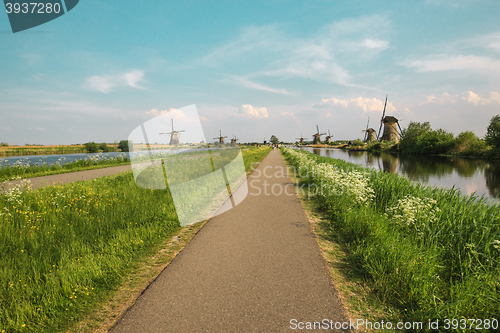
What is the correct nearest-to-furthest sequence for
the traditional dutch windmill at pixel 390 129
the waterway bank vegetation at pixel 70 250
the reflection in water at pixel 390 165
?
the waterway bank vegetation at pixel 70 250 < the reflection in water at pixel 390 165 < the traditional dutch windmill at pixel 390 129

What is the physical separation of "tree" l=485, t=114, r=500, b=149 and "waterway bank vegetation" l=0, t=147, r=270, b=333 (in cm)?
5024

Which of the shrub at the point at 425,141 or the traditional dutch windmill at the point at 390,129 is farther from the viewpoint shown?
the traditional dutch windmill at the point at 390,129

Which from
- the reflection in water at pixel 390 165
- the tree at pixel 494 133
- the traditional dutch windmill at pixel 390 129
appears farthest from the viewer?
the traditional dutch windmill at pixel 390 129

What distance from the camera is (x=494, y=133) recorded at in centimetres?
3650

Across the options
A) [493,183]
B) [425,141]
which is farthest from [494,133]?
[493,183]

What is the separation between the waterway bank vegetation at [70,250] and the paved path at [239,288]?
0.58 metres

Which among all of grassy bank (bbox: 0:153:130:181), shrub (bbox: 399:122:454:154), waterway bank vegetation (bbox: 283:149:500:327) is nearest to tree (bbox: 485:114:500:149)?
shrub (bbox: 399:122:454:154)

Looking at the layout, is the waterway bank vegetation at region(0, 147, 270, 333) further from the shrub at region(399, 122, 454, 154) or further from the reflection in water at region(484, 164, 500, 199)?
the shrub at region(399, 122, 454, 154)

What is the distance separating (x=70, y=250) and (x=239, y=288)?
3.18 metres

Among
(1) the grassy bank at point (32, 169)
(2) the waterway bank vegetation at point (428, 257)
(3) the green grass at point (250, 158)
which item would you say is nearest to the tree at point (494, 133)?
(3) the green grass at point (250, 158)

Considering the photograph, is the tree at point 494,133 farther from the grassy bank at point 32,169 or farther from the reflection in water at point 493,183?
the grassy bank at point 32,169

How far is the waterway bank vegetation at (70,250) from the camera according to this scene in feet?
9.02

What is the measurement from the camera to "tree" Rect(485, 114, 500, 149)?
1396 inches

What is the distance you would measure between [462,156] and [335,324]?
5873cm
